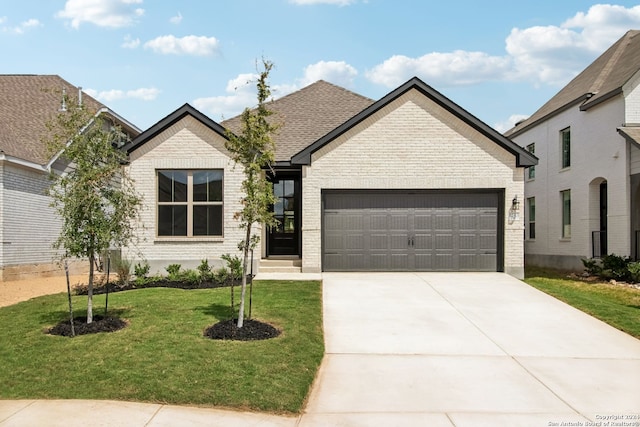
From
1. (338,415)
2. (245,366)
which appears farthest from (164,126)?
(338,415)

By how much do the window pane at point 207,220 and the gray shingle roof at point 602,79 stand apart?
13.6 m

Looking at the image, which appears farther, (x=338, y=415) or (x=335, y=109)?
(x=335, y=109)

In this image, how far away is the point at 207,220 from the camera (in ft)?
50.8

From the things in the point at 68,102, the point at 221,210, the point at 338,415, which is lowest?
the point at 338,415

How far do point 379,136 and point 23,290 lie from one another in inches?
426

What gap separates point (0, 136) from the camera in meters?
15.4

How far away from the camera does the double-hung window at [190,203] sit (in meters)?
15.4

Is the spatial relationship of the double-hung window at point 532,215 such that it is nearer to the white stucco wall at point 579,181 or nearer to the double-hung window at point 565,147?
the white stucco wall at point 579,181

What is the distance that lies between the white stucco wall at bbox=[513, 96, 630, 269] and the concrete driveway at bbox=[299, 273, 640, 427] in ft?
23.0

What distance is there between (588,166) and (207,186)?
13811mm

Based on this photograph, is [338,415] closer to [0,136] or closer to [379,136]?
[379,136]

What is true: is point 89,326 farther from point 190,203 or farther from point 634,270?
point 634,270

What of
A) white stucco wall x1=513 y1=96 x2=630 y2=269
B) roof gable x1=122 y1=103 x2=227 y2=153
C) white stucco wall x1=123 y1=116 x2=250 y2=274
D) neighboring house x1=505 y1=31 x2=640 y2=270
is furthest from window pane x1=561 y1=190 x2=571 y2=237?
roof gable x1=122 y1=103 x2=227 y2=153

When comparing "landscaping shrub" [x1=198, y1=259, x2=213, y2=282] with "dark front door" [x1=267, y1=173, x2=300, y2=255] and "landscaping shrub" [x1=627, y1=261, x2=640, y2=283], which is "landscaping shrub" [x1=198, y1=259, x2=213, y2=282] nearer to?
"dark front door" [x1=267, y1=173, x2=300, y2=255]
